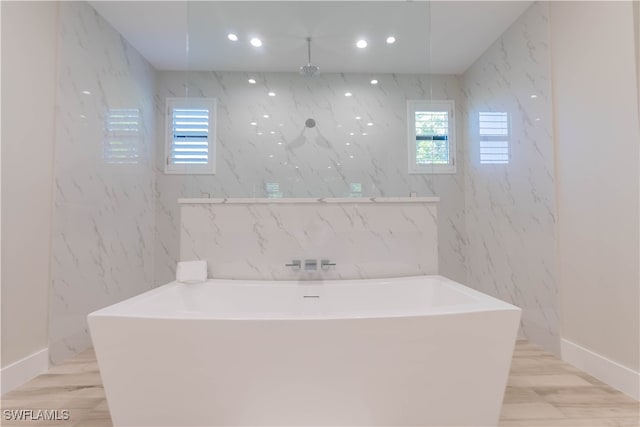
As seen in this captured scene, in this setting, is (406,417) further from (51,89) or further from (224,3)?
(224,3)

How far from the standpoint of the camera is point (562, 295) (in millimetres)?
2268

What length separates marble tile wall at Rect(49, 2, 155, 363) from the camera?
2.25m

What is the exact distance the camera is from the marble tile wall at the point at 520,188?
2412mm

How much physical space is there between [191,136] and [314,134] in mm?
1516

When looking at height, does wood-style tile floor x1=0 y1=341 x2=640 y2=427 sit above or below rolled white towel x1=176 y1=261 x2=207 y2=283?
below

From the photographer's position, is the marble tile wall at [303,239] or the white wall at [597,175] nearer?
the white wall at [597,175]

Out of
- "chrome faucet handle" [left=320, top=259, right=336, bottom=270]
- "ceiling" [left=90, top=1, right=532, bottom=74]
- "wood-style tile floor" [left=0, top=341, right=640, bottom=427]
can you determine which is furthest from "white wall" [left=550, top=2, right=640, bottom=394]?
"chrome faucet handle" [left=320, top=259, right=336, bottom=270]

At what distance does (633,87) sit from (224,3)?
294 centimetres

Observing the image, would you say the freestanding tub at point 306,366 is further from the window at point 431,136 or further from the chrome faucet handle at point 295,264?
the window at point 431,136

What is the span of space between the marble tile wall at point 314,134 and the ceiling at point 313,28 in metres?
0.15

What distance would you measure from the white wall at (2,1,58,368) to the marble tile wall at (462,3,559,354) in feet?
12.1

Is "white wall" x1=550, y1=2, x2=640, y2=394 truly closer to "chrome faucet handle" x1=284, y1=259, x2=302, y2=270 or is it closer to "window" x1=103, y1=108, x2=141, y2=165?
"chrome faucet handle" x1=284, y1=259, x2=302, y2=270

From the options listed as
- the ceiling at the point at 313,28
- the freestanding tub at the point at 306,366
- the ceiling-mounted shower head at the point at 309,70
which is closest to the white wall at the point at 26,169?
the ceiling at the point at 313,28

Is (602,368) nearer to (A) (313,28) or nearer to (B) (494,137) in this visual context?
(B) (494,137)
